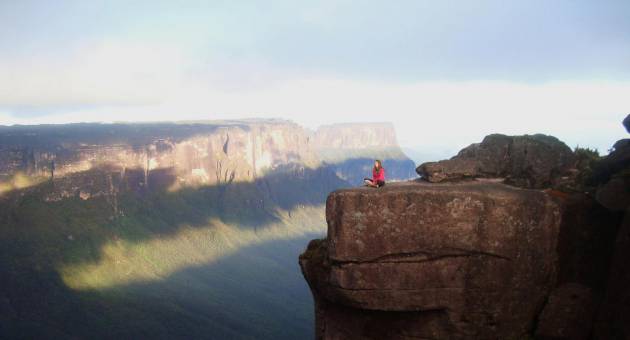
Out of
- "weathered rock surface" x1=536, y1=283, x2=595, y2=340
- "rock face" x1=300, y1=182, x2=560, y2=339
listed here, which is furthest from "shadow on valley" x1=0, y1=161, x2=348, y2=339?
"weathered rock surface" x1=536, y1=283, x2=595, y2=340

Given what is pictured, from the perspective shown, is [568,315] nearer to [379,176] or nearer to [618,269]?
[618,269]

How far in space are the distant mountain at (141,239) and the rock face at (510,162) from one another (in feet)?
254

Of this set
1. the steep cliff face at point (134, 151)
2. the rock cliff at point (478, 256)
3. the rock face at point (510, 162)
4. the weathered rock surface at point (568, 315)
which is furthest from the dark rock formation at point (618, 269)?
the steep cliff face at point (134, 151)

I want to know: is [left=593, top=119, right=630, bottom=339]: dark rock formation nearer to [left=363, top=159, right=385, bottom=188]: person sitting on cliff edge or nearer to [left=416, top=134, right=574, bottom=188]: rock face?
[left=416, top=134, right=574, bottom=188]: rock face

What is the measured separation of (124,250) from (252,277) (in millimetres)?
32540

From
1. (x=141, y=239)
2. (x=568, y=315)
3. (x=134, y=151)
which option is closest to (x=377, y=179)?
(x=568, y=315)

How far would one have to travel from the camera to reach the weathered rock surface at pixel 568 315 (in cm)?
1354

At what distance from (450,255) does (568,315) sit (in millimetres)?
3565

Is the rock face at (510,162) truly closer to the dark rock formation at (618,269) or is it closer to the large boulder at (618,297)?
the dark rock formation at (618,269)

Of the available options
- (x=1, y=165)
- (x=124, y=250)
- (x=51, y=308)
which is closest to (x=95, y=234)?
(x=124, y=250)

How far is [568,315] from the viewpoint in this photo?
13.7m

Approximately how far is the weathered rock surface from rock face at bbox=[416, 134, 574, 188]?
3579 mm

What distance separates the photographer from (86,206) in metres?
130

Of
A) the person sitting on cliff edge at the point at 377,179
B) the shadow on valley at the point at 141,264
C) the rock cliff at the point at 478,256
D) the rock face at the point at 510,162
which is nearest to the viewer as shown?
the rock cliff at the point at 478,256
